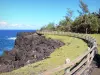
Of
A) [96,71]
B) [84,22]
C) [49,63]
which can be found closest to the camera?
[96,71]

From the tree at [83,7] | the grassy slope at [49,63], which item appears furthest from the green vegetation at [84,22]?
the grassy slope at [49,63]

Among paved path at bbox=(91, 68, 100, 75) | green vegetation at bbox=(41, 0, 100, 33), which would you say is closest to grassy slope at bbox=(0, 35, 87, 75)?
paved path at bbox=(91, 68, 100, 75)

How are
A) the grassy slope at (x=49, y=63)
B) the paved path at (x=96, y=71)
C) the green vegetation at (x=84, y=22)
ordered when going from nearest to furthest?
the paved path at (x=96, y=71) < the grassy slope at (x=49, y=63) < the green vegetation at (x=84, y=22)

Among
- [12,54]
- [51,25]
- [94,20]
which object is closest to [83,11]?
[94,20]

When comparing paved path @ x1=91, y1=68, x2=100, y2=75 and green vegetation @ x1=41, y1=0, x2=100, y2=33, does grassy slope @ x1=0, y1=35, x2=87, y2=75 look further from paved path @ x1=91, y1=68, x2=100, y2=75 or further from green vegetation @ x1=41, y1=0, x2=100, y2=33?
green vegetation @ x1=41, y1=0, x2=100, y2=33

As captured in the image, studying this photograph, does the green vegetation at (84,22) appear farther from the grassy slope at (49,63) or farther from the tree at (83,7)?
the grassy slope at (49,63)

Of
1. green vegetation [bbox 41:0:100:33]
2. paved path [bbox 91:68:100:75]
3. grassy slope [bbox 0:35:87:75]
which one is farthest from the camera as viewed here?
green vegetation [bbox 41:0:100:33]

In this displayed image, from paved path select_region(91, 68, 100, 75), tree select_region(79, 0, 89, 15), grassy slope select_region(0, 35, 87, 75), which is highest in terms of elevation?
A: tree select_region(79, 0, 89, 15)

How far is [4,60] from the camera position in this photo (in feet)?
67.5

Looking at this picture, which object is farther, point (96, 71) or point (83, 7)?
point (83, 7)

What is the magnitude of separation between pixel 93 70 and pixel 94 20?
64.2 m

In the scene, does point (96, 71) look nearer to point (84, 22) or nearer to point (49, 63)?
point (49, 63)

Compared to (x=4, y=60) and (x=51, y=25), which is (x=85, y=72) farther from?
(x=51, y=25)

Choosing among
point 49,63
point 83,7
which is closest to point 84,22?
point 83,7
